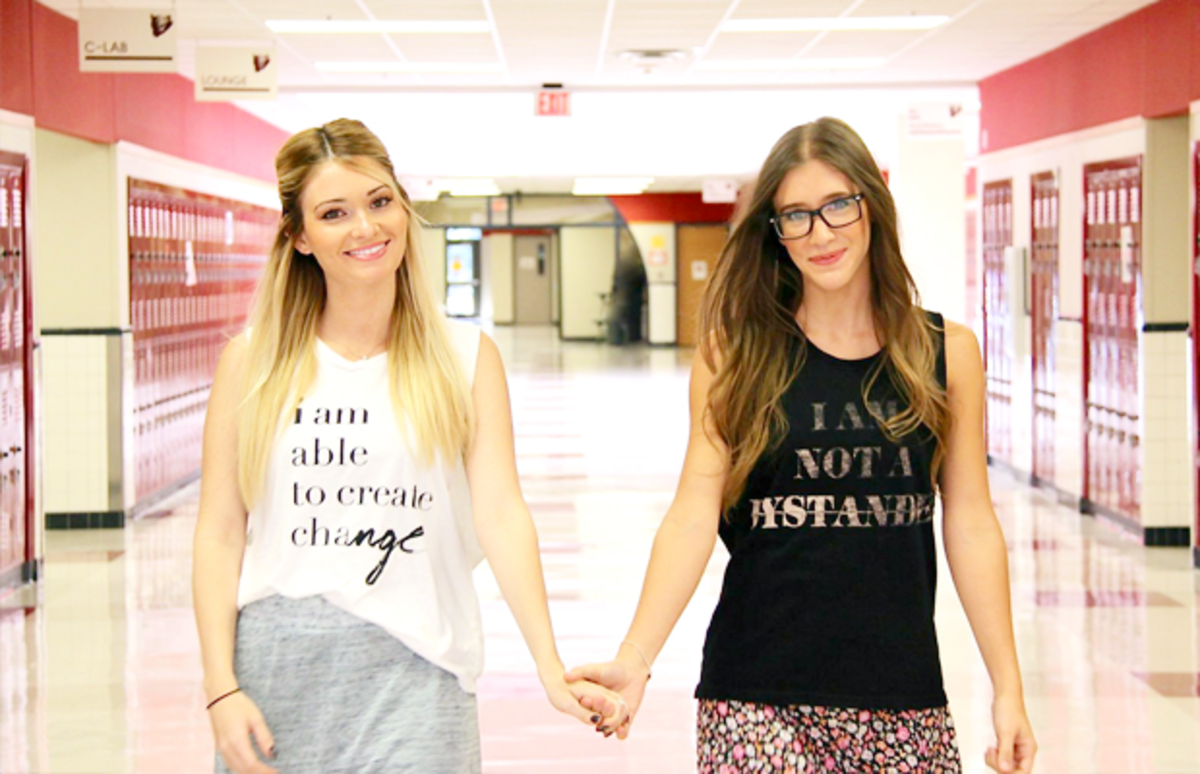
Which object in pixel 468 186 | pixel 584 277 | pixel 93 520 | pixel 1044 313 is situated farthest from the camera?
pixel 584 277

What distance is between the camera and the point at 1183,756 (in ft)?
15.9

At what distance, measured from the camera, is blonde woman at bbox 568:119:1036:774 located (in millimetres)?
2230

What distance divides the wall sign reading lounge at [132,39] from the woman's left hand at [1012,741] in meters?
6.98

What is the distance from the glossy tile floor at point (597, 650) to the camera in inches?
193

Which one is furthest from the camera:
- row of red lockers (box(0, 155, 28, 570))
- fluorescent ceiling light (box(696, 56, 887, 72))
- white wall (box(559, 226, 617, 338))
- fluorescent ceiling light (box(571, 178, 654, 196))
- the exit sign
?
white wall (box(559, 226, 617, 338))

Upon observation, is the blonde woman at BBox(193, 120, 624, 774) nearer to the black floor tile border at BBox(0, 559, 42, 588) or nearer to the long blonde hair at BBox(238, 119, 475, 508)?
the long blonde hair at BBox(238, 119, 475, 508)

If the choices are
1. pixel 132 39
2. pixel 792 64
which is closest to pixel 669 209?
pixel 792 64

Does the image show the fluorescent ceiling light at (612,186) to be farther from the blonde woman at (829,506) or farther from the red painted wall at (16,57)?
the blonde woman at (829,506)

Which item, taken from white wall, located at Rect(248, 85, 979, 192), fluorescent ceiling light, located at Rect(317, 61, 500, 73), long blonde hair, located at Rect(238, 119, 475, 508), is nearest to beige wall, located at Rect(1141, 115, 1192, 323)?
white wall, located at Rect(248, 85, 979, 192)

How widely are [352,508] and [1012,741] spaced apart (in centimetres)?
99

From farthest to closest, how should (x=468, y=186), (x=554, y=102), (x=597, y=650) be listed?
(x=468, y=186) < (x=554, y=102) < (x=597, y=650)

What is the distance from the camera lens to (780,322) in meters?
2.39

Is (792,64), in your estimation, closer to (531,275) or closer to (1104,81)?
(1104,81)

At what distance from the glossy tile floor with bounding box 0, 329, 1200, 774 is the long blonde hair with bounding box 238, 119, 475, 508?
267 cm
